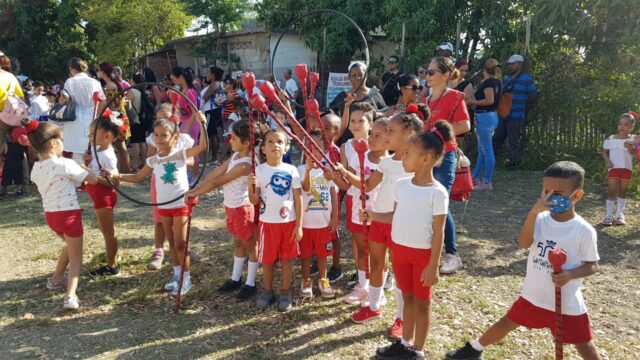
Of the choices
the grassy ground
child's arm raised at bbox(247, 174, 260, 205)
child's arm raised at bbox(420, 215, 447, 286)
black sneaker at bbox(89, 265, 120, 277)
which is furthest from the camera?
black sneaker at bbox(89, 265, 120, 277)

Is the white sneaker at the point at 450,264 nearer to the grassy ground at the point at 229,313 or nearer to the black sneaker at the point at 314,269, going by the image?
the grassy ground at the point at 229,313

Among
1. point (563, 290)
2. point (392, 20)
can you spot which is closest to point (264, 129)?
point (563, 290)

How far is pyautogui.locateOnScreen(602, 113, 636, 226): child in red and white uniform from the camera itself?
21.0 ft

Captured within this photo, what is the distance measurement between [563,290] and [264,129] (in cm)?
286

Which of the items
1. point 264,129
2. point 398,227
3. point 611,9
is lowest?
point 398,227

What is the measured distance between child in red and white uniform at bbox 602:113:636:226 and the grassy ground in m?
0.33

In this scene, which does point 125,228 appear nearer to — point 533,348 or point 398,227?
point 398,227

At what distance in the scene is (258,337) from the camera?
3814 millimetres

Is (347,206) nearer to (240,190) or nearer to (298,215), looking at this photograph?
(298,215)

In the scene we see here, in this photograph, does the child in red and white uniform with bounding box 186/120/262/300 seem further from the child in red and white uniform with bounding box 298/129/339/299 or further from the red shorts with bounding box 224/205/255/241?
the child in red and white uniform with bounding box 298/129/339/299

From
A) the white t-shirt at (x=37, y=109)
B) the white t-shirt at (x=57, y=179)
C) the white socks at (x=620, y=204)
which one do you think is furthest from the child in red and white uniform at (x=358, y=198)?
the white t-shirt at (x=37, y=109)

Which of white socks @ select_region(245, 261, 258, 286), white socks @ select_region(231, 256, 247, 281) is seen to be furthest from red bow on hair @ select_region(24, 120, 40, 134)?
white socks @ select_region(245, 261, 258, 286)

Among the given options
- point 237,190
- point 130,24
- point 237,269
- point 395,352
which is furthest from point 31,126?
A: point 130,24

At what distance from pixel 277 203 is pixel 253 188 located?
0.24m
